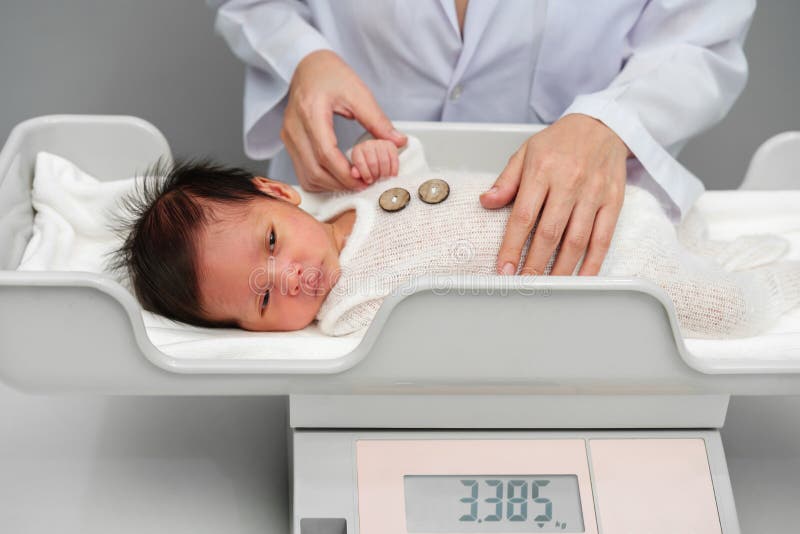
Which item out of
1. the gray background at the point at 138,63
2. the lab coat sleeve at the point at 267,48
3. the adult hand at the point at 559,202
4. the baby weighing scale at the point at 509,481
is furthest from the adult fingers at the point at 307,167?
the gray background at the point at 138,63

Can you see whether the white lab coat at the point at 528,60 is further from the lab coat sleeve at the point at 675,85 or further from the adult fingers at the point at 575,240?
the adult fingers at the point at 575,240

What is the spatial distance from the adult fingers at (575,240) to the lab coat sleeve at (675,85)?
5.9 inches

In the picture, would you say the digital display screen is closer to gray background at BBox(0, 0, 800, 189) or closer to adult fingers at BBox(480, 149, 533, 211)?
adult fingers at BBox(480, 149, 533, 211)

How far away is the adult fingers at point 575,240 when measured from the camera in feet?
3.28

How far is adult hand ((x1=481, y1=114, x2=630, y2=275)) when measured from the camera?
992 millimetres

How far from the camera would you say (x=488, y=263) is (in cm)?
103

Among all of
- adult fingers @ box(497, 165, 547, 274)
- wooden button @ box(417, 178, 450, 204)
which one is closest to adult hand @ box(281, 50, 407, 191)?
wooden button @ box(417, 178, 450, 204)

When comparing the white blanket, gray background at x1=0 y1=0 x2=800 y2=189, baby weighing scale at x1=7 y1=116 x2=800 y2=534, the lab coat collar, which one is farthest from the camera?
gray background at x1=0 y1=0 x2=800 y2=189

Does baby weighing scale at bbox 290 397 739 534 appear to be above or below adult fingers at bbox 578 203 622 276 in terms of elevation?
below

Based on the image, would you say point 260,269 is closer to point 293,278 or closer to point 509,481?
point 293,278

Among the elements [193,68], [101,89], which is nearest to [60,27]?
[101,89]

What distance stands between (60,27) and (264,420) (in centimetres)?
116

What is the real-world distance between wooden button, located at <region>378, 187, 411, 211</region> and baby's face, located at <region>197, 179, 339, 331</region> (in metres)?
0.09

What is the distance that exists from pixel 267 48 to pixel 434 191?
39 cm
